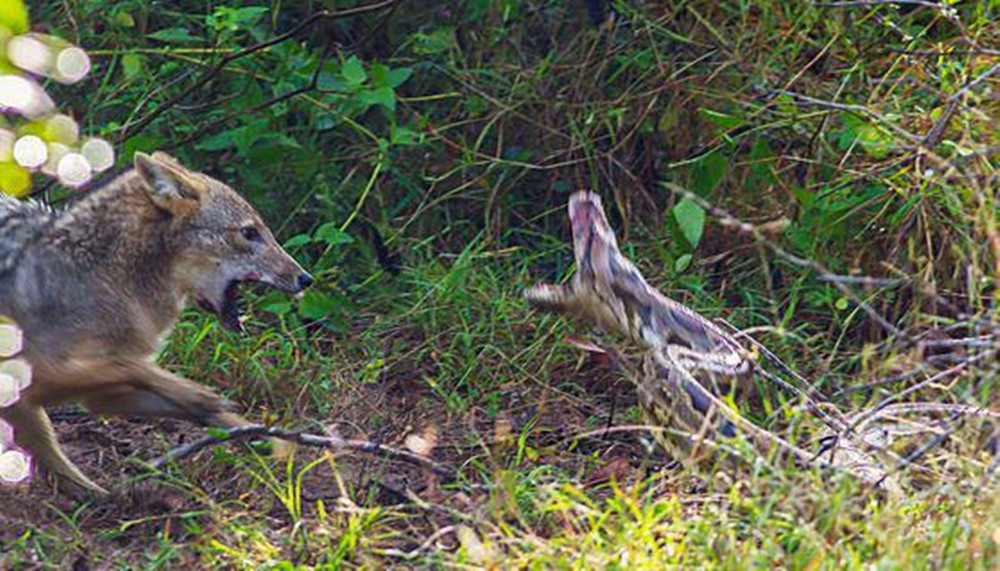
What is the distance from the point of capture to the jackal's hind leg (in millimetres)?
5016

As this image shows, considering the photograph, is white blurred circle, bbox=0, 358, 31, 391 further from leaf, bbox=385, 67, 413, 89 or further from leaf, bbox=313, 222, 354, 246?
leaf, bbox=385, 67, 413, 89

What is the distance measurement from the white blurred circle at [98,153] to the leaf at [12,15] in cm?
103

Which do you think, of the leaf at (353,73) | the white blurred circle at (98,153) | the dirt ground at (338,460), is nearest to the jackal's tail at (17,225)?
the white blurred circle at (98,153)

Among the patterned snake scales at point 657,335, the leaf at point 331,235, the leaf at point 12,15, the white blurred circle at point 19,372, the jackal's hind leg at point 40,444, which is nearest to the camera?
the leaf at point 12,15

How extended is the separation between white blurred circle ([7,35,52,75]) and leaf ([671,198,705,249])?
2.98 metres

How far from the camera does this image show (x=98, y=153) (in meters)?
4.44

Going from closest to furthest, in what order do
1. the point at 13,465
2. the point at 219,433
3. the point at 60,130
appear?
the point at 60,130, the point at 219,433, the point at 13,465

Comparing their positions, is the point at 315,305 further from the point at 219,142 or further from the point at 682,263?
the point at 682,263

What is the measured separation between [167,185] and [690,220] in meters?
1.76

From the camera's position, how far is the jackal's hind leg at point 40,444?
5.02 metres

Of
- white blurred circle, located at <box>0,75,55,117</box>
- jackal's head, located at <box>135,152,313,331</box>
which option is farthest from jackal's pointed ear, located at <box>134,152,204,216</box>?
white blurred circle, located at <box>0,75,55,117</box>

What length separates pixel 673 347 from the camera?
4.86m

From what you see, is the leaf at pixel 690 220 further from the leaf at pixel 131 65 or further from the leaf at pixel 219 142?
the leaf at pixel 131 65

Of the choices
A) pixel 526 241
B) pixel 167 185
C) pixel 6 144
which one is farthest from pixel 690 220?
pixel 6 144
